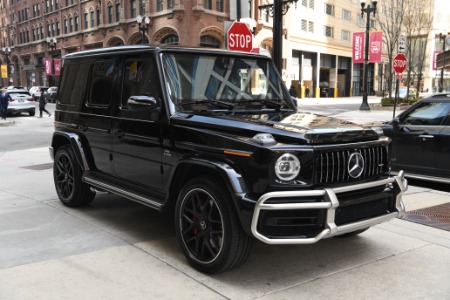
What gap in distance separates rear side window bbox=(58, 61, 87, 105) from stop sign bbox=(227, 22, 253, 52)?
10.7 feet

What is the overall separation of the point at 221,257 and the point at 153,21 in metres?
42.6

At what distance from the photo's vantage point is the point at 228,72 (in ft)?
16.2

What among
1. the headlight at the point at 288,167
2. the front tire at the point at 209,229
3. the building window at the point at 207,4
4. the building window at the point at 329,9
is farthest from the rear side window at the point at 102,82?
the building window at the point at 329,9

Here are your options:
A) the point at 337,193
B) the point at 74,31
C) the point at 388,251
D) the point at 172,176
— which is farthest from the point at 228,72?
the point at 74,31

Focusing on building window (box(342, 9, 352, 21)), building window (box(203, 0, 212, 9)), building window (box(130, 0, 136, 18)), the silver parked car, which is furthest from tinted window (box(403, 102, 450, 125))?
building window (box(342, 9, 352, 21))

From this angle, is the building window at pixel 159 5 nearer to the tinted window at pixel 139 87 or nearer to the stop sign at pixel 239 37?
the stop sign at pixel 239 37

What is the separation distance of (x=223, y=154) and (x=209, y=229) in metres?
0.68

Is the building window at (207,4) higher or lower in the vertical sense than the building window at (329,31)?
Answer: higher

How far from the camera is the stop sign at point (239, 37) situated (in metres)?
8.45

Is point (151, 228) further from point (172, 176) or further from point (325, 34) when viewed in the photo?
point (325, 34)

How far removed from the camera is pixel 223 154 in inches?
148

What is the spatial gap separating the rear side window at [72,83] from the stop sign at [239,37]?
3262 millimetres

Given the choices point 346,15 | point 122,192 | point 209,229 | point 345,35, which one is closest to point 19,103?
point 122,192

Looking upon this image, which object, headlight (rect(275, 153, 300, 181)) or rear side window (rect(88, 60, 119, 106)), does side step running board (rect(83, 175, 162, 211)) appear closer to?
rear side window (rect(88, 60, 119, 106))
